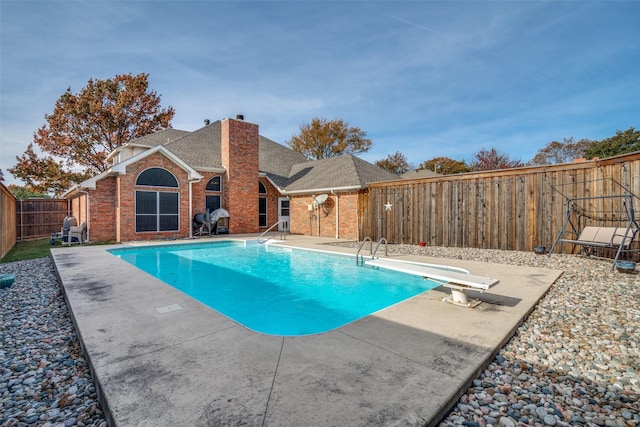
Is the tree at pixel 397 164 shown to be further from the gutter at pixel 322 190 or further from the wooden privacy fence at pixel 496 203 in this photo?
the wooden privacy fence at pixel 496 203

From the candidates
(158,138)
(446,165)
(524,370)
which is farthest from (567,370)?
(446,165)

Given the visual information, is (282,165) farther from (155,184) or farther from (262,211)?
(155,184)

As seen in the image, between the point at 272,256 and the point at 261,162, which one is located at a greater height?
the point at 261,162

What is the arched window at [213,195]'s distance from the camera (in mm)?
17516

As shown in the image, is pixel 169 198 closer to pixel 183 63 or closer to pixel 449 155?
pixel 183 63

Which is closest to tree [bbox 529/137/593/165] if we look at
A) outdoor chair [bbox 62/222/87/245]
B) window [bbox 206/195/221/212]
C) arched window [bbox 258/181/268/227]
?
→ arched window [bbox 258/181/268/227]

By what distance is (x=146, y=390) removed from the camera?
7.96ft

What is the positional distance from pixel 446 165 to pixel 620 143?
16.6 metres

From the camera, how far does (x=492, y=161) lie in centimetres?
3108

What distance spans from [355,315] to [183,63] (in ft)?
42.9

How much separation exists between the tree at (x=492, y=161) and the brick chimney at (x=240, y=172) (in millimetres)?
24304

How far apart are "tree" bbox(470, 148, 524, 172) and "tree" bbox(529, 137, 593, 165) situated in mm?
4931

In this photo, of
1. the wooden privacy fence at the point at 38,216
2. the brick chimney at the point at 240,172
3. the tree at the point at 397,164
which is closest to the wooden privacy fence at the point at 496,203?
the brick chimney at the point at 240,172

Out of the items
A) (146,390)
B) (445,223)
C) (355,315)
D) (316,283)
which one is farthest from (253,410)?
(445,223)
